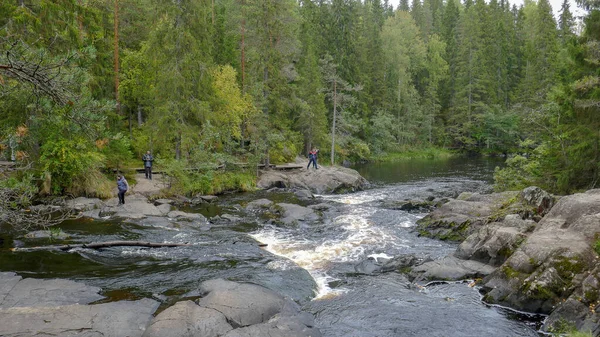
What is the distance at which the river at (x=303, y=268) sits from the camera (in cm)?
929

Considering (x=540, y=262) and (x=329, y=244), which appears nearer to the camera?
(x=540, y=262)

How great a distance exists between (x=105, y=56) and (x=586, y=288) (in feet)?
87.8

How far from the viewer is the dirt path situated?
22.5 metres

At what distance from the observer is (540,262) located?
10.0 metres

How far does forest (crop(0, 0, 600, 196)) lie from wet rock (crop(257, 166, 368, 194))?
1645mm

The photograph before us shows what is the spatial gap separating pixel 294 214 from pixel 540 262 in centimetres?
1156

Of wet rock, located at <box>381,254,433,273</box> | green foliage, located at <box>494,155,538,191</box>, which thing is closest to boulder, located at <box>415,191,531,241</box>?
green foliage, located at <box>494,155,538,191</box>

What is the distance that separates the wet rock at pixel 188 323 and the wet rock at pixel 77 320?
1.08 ft

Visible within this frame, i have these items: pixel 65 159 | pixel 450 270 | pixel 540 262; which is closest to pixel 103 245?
pixel 65 159

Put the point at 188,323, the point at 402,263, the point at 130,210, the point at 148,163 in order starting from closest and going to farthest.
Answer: the point at 188,323, the point at 402,263, the point at 130,210, the point at 148,163

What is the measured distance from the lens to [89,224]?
1645 cm

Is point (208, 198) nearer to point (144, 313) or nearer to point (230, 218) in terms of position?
point (230, 218)

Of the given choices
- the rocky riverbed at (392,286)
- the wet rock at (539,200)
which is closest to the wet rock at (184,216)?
the rocky riverbed at (392,286)

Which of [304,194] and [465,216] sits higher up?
[465,216]
